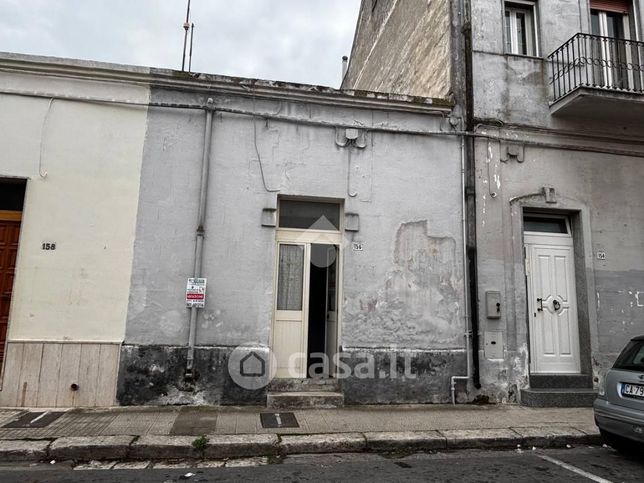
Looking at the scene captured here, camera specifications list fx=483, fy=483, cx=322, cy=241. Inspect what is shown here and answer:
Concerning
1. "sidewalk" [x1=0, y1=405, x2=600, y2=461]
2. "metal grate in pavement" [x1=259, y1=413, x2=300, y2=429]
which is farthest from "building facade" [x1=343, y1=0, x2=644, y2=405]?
"metal grate in pavement" [x1=259, y1=413, x2=300, y2=429]

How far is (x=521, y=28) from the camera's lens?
8.87 meters

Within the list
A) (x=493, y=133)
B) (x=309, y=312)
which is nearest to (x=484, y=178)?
(x=493, y=133)

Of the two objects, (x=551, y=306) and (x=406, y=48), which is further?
(x=406, y=48)

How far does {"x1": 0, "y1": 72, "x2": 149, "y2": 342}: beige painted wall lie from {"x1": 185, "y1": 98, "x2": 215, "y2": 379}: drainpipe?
3.07 feet

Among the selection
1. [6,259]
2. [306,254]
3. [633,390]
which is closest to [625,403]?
[633,390]

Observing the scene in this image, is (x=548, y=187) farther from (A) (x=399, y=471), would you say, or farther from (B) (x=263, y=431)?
(B) (x=263, y=431)

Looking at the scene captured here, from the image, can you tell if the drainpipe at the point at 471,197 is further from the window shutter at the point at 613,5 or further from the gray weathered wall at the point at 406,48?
the window shutter at the point at 613,5

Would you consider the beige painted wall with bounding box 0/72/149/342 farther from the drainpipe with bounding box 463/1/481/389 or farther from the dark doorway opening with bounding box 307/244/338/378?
the drainpipe with bounding box 463/1/481/389

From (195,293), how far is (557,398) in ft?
18.7

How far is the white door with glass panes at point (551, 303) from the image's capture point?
26.4 feet

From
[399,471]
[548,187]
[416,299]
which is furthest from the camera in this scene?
[548,187]

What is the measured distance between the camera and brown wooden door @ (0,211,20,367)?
6.80m

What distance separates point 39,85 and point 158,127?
1.74 m

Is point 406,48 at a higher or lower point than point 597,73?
higher
